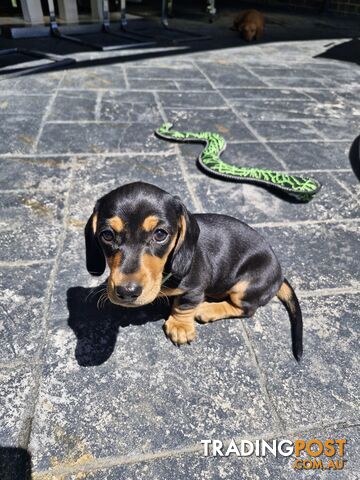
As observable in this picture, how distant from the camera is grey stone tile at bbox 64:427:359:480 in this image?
5.86 feet

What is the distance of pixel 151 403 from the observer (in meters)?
2.09

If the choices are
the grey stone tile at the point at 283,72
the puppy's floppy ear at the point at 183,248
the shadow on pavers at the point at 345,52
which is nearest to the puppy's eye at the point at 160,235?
the puppy's floppy ear at the point at 183,248

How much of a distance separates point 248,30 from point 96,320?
10.7 m

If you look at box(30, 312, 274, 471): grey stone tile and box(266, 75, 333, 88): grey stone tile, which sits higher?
box(266, 75, 333, 88): grey stone tile

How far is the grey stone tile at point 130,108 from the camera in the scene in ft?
17.9

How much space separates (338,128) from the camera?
5621mm

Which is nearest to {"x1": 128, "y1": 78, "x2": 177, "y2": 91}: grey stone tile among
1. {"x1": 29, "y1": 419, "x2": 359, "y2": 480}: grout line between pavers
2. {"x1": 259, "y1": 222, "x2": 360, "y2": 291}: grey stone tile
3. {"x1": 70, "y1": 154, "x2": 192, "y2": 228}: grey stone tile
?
{"x1": 70, "y1": 154, "x2": 192, "y2": 228}: grey stone tile

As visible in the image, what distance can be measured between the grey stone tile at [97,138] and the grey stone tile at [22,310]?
218 centimetres

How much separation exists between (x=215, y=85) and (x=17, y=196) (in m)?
4.75

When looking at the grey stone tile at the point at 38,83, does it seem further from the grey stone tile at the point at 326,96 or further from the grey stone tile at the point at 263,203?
the grey stone tile at the point at 326,96

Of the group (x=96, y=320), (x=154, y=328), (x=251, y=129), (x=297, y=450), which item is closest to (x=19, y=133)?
(x=251, y=129)

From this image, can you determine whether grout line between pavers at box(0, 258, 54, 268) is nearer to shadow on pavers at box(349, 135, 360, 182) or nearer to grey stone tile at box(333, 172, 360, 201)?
grey stone tile at box(333, 172, 360, 201)

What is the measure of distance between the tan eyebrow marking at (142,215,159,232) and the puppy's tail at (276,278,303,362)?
3.82ft

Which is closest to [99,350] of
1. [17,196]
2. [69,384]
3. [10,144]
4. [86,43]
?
[69,384]
